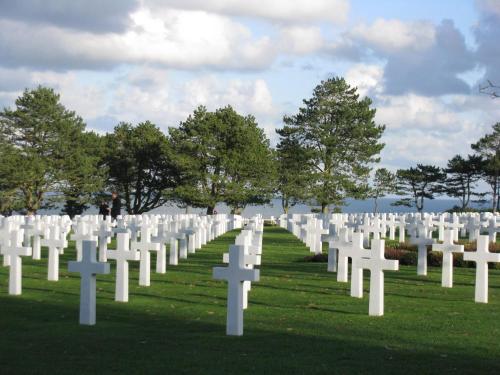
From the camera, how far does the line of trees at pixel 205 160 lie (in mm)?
53219

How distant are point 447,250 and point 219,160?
139 ft

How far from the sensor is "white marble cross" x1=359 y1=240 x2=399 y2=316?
10.8 m

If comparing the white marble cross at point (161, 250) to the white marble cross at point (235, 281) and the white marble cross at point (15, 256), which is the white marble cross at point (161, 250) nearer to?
the white marble cross at point (15, 256)

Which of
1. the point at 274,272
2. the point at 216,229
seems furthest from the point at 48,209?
the point at 274,272

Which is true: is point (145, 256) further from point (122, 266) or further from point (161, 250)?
point (161, 250)

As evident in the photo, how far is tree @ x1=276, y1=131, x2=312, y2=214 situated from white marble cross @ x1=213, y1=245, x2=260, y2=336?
49.6m

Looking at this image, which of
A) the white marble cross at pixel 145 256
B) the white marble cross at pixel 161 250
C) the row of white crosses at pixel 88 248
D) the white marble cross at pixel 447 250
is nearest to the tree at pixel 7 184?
the row of white crosses at pixel 88 248

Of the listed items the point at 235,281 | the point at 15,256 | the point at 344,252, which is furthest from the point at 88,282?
the point at 344,252

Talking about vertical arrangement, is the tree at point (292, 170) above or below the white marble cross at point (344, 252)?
above

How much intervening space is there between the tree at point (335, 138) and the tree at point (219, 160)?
11.0 feet

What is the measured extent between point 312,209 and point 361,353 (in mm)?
53872

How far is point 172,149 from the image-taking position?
188 feet

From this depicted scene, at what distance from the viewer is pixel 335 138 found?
58469 millimetres

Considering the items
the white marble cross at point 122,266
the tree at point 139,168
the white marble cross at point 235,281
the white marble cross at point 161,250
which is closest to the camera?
the white marble cross at point 235,281
